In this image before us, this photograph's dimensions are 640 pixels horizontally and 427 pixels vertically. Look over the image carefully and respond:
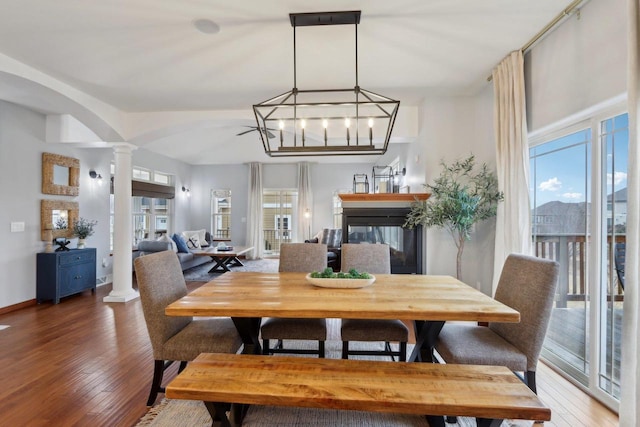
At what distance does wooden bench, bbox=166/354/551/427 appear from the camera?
1.31m

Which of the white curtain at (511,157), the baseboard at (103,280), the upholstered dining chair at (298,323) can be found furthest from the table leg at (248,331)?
the baseboard at (103,280)

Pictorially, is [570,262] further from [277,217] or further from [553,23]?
[277,217]

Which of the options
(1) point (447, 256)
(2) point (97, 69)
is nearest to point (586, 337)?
(1) point (447, 256)

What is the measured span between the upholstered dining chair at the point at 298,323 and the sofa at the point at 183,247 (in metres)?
2.97

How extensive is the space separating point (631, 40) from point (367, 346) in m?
2.81

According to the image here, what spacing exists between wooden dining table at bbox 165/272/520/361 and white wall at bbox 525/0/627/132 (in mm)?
1539

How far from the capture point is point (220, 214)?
30.0ft

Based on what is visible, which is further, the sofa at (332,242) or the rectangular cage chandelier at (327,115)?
the sofa at (332,242)

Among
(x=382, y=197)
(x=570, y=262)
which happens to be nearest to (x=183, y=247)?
(x=382, y=197)

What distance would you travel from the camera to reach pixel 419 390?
1.40 m

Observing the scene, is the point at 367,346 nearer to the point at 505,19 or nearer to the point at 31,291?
the point at 505,19

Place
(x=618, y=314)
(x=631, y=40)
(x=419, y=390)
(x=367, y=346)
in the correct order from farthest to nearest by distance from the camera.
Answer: (x=367, y=346) → (x=618, y=314) → (x=631, y=40) → (x=419, y=390)

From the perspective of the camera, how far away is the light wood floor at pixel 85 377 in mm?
1959

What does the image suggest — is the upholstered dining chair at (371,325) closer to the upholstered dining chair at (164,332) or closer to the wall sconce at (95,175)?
the upholstered dining chair at (164,332)
